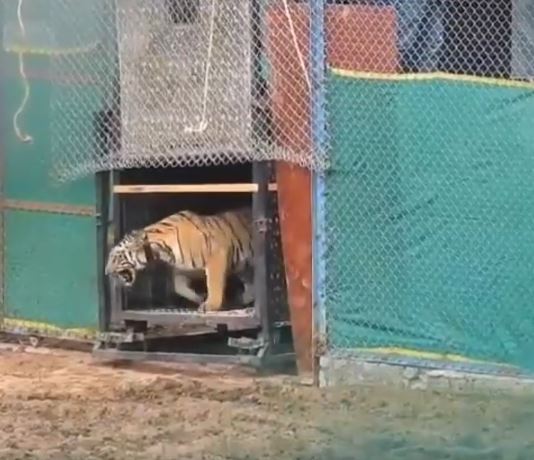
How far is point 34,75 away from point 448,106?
3.42 metres

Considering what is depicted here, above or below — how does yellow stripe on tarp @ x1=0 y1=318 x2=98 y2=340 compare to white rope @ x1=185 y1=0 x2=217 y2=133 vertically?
below

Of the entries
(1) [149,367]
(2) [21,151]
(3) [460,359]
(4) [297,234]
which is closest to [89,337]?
(1) [149,367]

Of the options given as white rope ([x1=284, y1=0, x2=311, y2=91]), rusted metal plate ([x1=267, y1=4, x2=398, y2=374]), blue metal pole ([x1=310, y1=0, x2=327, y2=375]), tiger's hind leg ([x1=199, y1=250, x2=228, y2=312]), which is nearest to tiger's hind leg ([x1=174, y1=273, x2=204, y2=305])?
tiger's hind leg ([x1=199, y1=250, x2=228, y2=312])

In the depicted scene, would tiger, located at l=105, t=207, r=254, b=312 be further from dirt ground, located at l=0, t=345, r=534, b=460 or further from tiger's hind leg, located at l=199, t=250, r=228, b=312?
dirt ground, located at l=0, t=345, r=534, b=460

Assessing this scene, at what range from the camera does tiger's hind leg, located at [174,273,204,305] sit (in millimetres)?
9625

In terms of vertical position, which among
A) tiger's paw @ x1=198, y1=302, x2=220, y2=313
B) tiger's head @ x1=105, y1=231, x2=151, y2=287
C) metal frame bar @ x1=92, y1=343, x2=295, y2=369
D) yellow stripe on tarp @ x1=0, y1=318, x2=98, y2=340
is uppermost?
tiger's head @ x1=105, y1=231, x2=151, y2=287

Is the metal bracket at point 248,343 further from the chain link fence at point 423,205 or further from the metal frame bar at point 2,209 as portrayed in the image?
the metal frame bar at point 2,209

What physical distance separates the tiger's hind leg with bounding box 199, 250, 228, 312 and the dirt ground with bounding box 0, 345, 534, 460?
0.50 meters

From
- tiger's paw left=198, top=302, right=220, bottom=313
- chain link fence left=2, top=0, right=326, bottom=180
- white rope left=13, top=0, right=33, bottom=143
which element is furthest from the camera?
white rope left=13, top=0, right=33, bottom=143

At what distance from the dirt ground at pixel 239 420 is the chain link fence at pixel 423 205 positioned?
0.40m

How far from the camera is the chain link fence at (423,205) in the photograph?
7.59 metres

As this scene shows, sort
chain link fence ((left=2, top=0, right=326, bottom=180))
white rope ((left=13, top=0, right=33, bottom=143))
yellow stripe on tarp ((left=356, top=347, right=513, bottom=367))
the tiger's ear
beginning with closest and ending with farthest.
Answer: yellow stripe on tarp ((left=356, top=347, right=513, bottom=367)) < chain link fence ((left=2, top=0, right=326, bottom=180)) < the tiger's ear < white rope ((left=13, top=0, right=33, bottom=143))

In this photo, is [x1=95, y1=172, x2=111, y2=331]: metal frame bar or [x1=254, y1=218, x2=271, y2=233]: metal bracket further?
[x1=95, y1=172, x2=111, y2=331]: metal frame bar

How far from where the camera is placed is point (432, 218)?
25.5 feet
